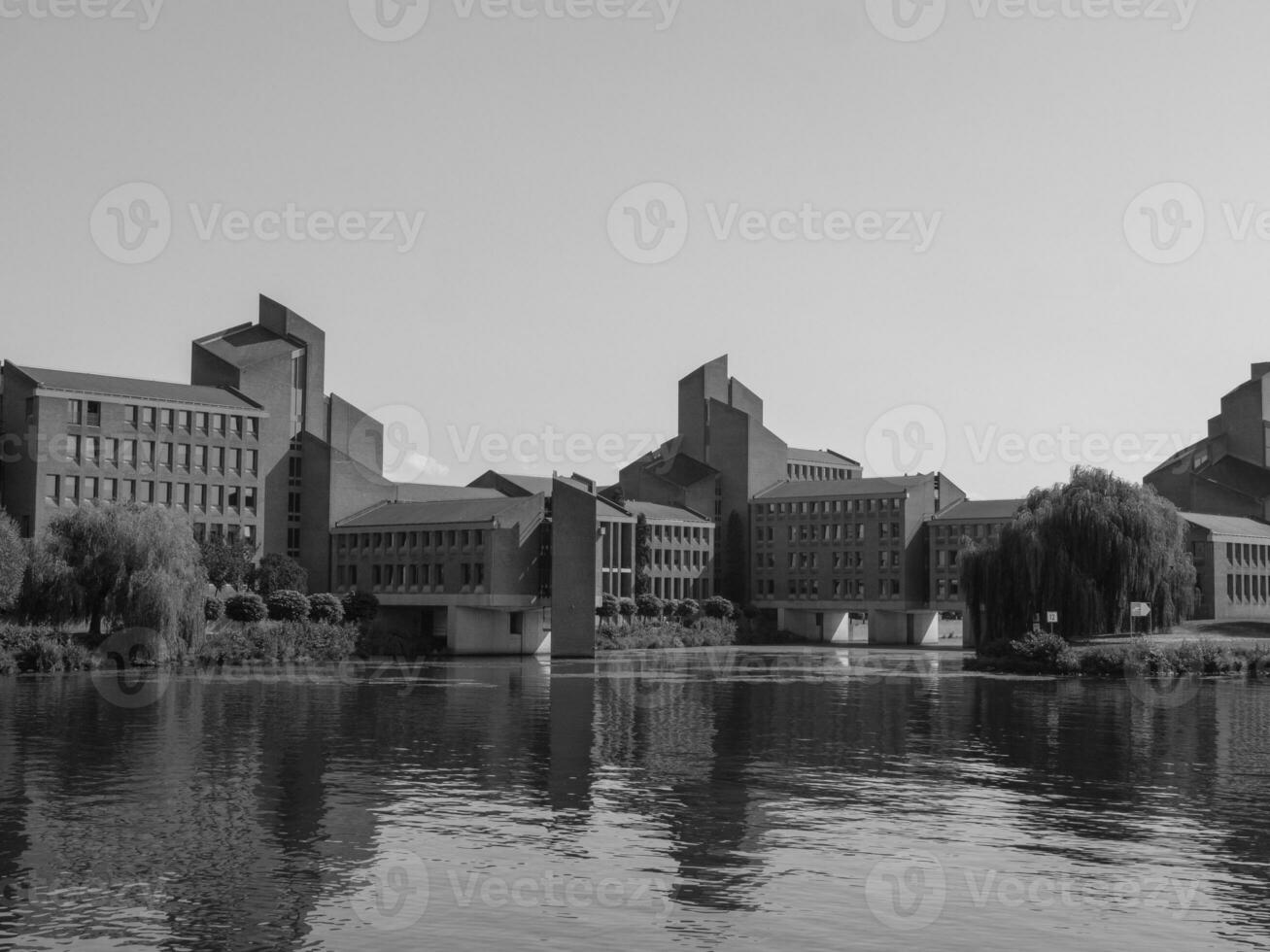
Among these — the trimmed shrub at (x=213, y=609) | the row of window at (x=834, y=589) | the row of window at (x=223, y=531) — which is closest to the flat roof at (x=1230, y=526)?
the row of window at (x=834, y=589)

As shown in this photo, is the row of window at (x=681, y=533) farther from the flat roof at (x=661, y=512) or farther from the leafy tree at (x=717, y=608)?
the leafy tree at (x=717, y=608)

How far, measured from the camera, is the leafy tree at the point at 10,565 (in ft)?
237

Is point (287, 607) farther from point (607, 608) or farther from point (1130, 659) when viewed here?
point (1130, 659)

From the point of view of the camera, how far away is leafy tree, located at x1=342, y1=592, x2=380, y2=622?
343 feet

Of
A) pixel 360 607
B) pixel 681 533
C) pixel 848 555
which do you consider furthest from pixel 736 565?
pixel 360 607

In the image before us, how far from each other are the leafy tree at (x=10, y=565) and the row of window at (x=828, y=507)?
80961mm

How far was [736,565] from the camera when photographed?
145 metres

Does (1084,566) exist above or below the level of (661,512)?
below

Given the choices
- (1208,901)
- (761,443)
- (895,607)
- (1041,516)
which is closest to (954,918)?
(1208,901)

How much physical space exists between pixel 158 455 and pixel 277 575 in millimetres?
12616

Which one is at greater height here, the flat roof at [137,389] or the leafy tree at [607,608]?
the flat roof at [137,389]

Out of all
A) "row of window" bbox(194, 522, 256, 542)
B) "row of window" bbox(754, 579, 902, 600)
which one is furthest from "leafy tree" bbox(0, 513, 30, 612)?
"row of window" bbox(754, 579, 902, 600)

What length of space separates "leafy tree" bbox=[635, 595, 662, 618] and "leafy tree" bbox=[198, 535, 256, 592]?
31273mm

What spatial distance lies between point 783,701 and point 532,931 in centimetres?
4006
